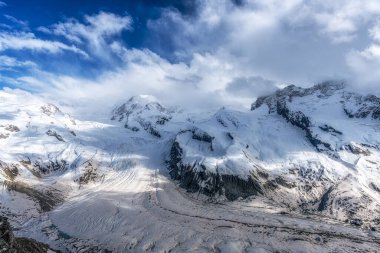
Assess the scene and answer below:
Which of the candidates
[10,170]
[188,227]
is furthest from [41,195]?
[188,227]

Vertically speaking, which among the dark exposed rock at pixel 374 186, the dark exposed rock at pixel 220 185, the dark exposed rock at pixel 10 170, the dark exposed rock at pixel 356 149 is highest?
the dark exposed rock at pixel 356 149

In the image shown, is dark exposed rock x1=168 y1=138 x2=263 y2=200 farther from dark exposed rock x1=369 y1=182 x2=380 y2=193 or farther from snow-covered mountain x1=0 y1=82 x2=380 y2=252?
dark exposed rock x1=369 y1=182 x2=380 y2=193

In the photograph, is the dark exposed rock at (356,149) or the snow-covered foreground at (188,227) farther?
the dark exposed rock at (356,149)

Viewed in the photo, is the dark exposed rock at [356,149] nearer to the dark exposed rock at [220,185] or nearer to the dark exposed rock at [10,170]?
the dark exposed rock at [220,185]

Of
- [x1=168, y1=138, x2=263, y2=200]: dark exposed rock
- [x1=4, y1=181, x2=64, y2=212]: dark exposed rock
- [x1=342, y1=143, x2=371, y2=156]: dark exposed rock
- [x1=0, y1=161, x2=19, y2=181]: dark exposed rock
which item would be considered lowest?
[x1=4, y1=181, x2=64, y2=212]: dark exposed rock

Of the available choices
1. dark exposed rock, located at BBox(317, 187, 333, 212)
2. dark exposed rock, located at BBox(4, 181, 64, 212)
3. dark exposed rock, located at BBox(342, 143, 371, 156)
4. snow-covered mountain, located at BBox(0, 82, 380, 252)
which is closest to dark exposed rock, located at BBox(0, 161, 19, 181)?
snow-covered mountain, located at BBox(0, 82, 380, 252)

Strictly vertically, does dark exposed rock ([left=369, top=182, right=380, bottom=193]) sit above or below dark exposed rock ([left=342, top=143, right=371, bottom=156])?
below

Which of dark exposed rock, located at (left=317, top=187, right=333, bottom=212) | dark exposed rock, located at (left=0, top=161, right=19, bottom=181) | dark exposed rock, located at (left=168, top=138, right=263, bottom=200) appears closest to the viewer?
dark exposed rock, located at (left=317, top=187, right=333, bottom=212)

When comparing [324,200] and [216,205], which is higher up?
[324,200]

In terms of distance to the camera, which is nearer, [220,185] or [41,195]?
[41,195]

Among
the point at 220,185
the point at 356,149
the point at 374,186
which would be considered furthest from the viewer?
the point at 356,149

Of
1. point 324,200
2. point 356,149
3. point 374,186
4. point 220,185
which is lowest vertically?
point 220,185

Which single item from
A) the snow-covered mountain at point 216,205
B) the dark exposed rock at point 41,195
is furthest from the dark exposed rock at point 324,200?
the dark exposed rock at point 41,195

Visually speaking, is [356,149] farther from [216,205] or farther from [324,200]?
[216,205]
